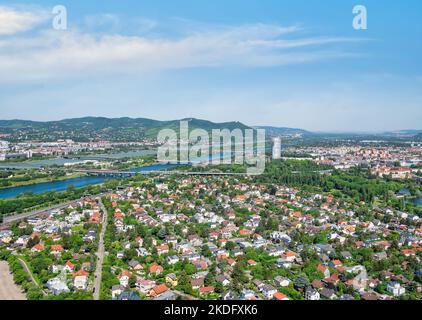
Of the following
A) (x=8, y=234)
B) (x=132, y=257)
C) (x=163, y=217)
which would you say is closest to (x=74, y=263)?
(x=132, y=257)

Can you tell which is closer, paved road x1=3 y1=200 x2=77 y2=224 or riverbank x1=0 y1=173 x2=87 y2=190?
paved road x1=3 y1=200 x2=77 y2=224

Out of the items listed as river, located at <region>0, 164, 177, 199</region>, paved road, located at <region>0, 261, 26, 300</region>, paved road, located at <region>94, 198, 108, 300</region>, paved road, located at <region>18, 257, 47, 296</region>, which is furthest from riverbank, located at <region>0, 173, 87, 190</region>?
paved road, located at <region>0, 261, 26, 300</region>

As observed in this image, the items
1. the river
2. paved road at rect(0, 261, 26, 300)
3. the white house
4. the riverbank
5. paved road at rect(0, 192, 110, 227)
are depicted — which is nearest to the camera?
paved road at rect(0, 261, 26, 300)

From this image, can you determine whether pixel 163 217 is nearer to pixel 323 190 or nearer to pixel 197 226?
pixel 197 226

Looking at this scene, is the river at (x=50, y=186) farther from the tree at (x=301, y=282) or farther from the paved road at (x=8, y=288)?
the tree at (x=301, y=282)

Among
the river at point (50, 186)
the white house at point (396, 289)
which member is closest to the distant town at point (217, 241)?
the white house at point (396, 289)

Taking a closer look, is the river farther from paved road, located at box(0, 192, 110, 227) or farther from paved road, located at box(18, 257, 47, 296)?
paved road, located at box(18, 257, 47, 296)

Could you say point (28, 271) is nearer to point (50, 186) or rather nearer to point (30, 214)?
point (30, 214)
